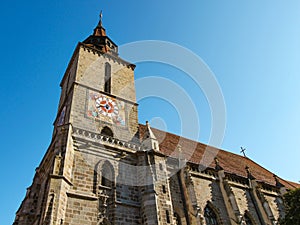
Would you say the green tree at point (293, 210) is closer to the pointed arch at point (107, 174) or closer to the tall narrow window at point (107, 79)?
the pointed arch at point (107, 174)

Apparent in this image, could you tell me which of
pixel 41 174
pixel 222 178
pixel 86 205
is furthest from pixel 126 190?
pixel 222 178

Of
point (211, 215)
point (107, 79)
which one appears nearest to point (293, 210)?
point (211, 215)

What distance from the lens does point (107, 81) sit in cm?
1850

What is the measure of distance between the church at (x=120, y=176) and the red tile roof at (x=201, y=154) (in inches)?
5.9

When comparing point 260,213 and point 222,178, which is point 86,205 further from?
point 260,213

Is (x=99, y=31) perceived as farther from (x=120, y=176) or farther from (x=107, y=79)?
(x=120, y=176)

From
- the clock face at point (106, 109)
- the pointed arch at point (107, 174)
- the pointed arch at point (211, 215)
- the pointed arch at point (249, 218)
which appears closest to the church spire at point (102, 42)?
the clock face at point (106, 109)

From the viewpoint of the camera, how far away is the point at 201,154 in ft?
63.2

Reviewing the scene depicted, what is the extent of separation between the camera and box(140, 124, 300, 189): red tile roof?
1722cm

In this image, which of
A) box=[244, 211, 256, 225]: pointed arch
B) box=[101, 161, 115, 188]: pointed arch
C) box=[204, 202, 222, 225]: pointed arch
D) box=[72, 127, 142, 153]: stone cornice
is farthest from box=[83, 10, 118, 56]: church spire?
box=[244, 211, 256, 225]: pointed arch

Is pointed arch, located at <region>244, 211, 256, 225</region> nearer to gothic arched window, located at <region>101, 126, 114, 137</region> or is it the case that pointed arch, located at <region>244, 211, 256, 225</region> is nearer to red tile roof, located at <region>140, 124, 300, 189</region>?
red tile roof, located at <region>140, 124, 300, 189</region>

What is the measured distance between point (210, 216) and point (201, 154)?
5.50 metres

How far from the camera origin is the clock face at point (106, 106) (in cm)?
1561

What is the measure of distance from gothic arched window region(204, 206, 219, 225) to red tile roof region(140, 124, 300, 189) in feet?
9.73
